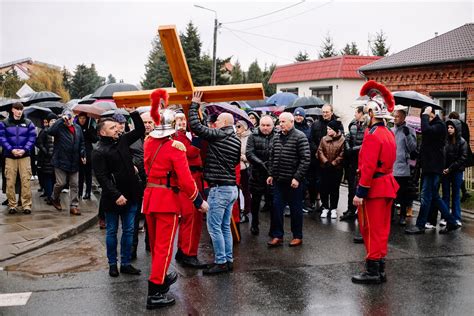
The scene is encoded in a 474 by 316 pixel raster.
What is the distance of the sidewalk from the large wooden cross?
270 cm

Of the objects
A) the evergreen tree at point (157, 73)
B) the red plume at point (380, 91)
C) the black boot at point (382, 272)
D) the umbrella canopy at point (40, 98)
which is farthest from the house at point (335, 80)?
the black boot at point (382, 272)

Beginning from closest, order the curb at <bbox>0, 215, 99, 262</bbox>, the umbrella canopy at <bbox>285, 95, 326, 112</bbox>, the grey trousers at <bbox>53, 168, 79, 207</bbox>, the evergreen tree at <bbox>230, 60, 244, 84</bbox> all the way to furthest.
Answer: the curb at <bbox>0, 215, 99, 262</bbox>
the grey trousers at <bbox>53, 168, 79, 207</bbox>
the umbrella canopy at <bbox>285, 95, 326, 112</bbox>
the evergreen tree at <bbox>230, 60, 244, 84</bbox>

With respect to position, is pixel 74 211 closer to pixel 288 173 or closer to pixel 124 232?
pixel 124 232

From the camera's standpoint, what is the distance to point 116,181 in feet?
21.1

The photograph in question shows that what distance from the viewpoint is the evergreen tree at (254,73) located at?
165 ft

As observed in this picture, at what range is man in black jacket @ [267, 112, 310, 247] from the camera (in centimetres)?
789

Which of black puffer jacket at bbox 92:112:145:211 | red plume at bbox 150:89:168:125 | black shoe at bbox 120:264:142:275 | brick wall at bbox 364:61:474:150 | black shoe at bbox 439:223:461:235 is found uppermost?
brick wall at bbox 364:61:474:150

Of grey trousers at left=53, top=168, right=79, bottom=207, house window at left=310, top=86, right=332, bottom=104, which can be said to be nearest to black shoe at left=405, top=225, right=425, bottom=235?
grey trousers at left=53, top=168, right=79, bottom=207

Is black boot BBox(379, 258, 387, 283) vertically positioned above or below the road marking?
above

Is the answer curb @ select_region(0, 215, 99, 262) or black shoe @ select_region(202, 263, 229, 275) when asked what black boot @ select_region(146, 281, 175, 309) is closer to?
black shoe @ select_region(202, 263, 229, 275)

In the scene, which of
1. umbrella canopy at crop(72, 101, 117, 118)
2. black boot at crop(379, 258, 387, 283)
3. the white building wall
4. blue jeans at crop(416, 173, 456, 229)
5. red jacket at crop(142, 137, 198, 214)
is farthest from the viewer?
the white building wall

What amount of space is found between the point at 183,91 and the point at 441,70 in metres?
15.4

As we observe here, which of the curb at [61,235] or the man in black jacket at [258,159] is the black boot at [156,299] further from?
the man in black jacket at [258,159]

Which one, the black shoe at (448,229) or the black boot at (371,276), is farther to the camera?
the black shoe at (448,229)
